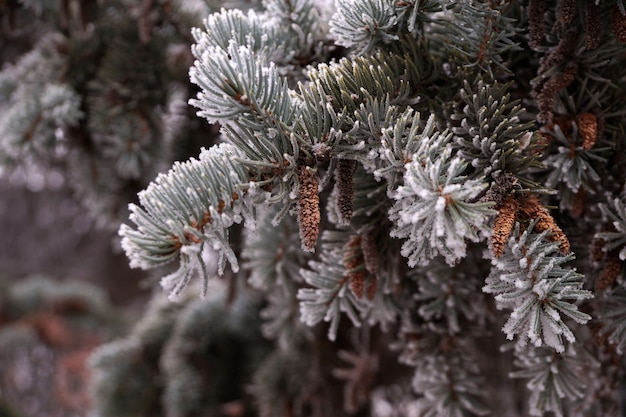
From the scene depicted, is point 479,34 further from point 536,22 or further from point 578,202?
point 578,202

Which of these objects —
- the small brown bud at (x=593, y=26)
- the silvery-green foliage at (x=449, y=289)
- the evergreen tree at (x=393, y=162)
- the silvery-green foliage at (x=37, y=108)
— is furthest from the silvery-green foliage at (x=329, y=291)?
the silvery-green foliage at (x=37, y=108)

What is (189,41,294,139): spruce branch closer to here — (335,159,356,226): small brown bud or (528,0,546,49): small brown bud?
(335,159,356,226): small brown bud

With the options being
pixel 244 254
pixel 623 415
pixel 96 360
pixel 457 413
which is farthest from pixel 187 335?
pixel 623 415

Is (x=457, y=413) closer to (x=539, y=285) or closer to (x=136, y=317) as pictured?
(x=539, y=285)

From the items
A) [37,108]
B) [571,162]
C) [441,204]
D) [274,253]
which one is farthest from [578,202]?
[37,108]

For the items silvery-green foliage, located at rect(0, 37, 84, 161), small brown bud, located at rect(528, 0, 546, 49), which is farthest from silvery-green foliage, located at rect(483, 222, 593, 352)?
silvery-green foliage, located at rect(0, 37, 84, 161)

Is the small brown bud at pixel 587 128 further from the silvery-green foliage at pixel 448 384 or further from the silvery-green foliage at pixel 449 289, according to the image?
the silvery-green foliage at pixel 448 384
